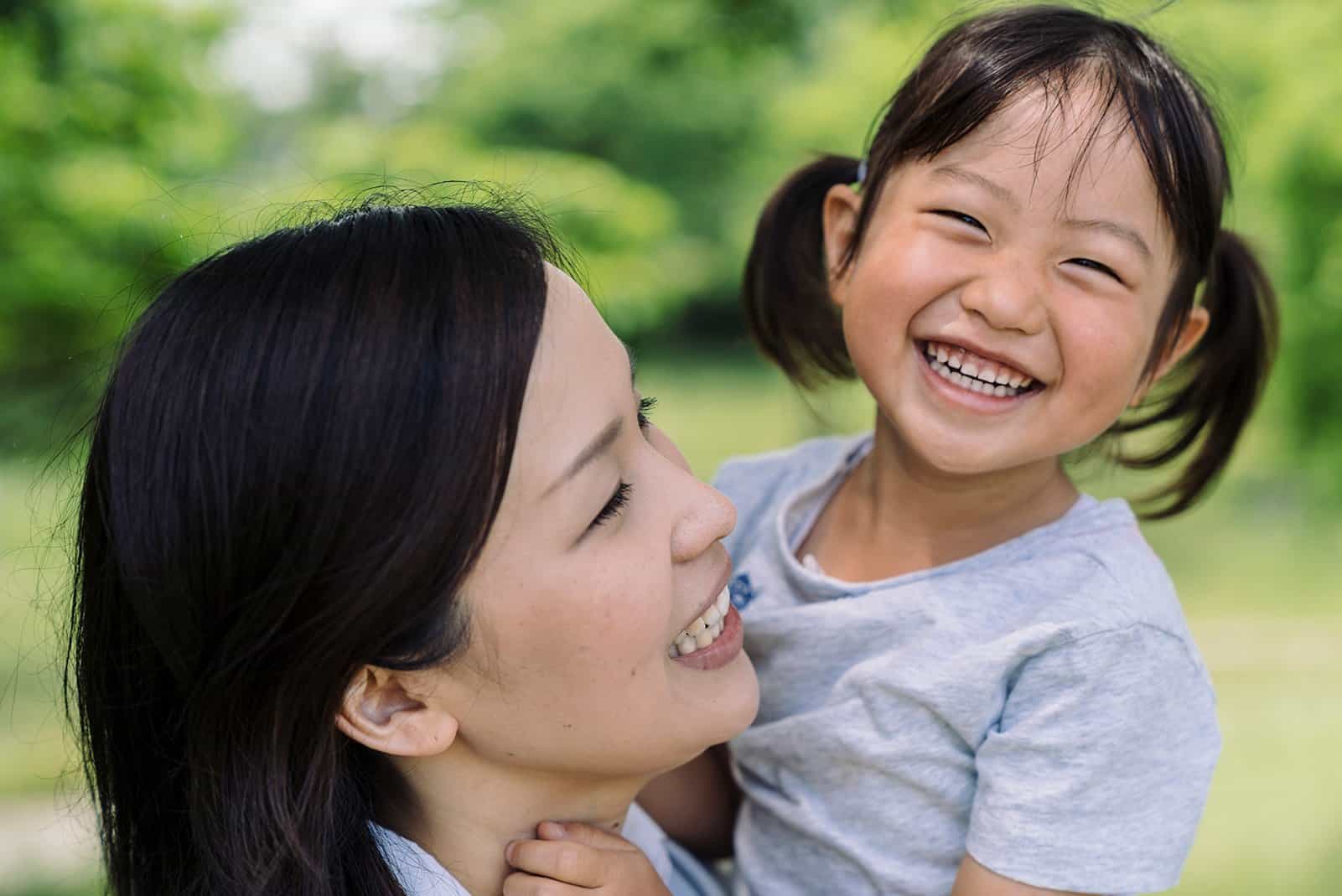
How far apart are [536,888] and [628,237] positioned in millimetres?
5518

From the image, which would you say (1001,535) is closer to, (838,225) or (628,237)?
(838,225)

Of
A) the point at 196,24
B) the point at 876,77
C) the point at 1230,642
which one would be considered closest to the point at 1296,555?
the point at 1230,642

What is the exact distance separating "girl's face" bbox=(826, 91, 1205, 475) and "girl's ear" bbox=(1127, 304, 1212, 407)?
69 mm

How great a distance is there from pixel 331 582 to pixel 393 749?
0.74 feet

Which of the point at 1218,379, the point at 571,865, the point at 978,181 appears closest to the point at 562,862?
the point at 571,865

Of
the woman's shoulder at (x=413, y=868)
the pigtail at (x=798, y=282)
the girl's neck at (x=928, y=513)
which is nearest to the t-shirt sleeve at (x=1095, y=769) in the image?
the girl's neck at (x=928, y=513)

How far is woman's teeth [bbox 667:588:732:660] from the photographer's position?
1.50 meters

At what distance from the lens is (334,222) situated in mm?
1381

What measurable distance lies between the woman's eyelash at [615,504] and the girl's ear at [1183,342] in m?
0.72

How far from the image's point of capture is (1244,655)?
5.45 m

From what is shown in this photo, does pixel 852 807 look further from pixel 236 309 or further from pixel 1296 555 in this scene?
pixel 1296 555

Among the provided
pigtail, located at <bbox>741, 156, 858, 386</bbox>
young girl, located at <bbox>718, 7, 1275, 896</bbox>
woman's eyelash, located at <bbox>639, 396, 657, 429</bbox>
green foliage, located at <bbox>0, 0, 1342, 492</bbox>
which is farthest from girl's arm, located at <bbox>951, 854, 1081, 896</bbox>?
green foliage, located at <bbox>0, 0, 1342, 492</bbox>

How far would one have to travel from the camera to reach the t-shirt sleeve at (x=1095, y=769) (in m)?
1.47

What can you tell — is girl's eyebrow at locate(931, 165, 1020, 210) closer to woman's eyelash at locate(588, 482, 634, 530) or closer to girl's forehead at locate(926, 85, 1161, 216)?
girl's forehead at locate(926, 85, 1161, 216)
